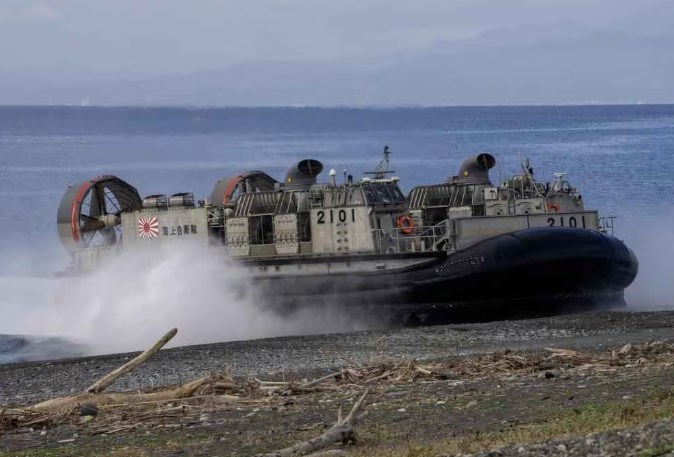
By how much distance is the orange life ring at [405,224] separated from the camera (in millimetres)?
27094

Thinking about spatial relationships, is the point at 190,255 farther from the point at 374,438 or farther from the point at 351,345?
the point at 374,438

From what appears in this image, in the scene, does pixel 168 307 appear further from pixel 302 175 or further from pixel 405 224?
pixel 405 224

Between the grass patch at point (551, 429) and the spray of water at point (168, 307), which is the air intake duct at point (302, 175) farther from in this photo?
the grass patch at point (551, 429)

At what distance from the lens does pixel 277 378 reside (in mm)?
17766

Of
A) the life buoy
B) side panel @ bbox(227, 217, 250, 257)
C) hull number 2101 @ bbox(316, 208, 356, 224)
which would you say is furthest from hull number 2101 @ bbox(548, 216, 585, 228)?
side panel @ bbox(227, 217, 250, 257)

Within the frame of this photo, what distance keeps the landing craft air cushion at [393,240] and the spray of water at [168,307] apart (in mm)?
290

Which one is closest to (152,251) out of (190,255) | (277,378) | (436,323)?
(190,255)

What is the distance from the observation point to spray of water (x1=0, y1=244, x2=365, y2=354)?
26.6m

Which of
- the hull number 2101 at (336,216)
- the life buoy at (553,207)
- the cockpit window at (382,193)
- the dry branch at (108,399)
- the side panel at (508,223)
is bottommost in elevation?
the dry branch at (108,399)

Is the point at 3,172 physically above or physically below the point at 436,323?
above

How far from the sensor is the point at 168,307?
27.1m

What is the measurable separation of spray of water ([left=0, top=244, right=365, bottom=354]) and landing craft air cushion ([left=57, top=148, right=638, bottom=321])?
0.95ft

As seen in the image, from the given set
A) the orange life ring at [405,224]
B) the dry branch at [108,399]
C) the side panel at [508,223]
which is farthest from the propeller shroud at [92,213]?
Result: the dry branch at [108,399]

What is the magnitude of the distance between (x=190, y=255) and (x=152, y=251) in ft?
2.87
